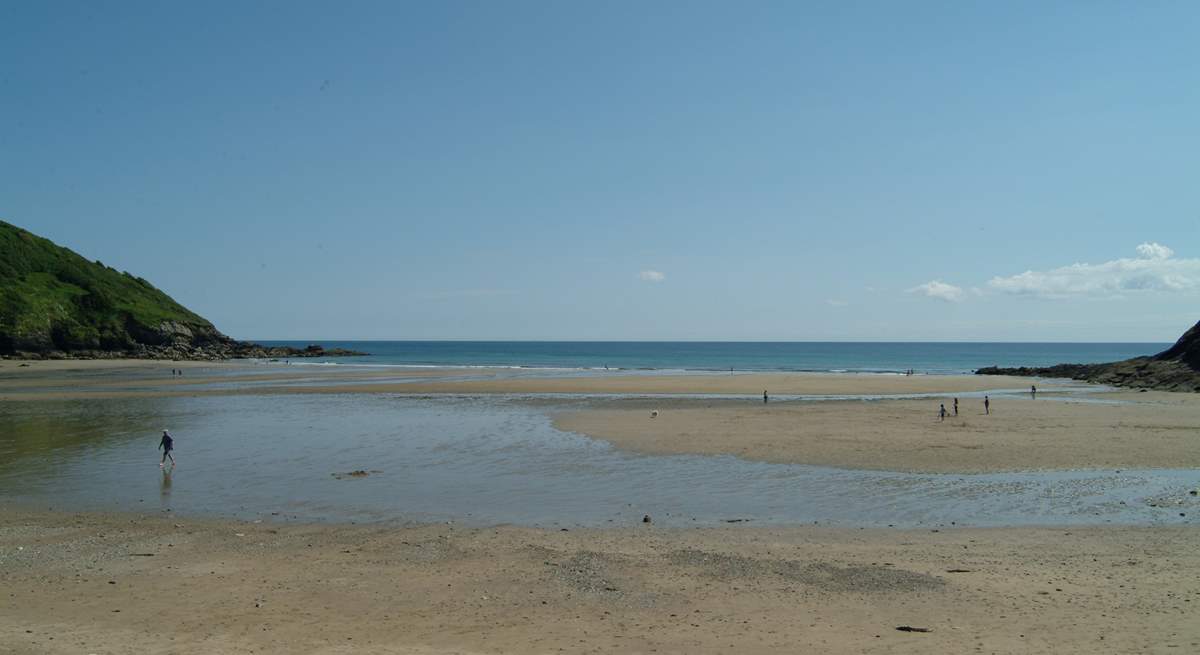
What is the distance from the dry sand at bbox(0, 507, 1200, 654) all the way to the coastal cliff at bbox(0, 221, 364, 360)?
112167 mm

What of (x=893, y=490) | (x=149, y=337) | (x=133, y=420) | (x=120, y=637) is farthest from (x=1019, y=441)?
(x=149, y=337)

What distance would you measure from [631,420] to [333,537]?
78.1ft

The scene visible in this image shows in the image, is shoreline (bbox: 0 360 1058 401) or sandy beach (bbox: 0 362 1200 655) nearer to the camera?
sandy beach (bbox: 0 362 1200 655)

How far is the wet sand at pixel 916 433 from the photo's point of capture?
25.0m

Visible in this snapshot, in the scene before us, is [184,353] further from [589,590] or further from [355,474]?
[589,590]

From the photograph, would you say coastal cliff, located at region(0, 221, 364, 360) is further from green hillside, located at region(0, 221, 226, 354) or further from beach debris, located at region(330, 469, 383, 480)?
beach debris, located at region(330, 469, 383, 480)

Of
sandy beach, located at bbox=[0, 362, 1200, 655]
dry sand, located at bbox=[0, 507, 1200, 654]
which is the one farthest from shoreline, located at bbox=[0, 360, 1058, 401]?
dry sand, located at bbox=[0, 507, 1200, 654]

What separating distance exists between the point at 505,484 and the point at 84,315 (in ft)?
403

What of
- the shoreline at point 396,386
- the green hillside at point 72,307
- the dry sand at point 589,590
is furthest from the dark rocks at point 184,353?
the dry sand at point 589,590

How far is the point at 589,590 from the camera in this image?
38.0 feet

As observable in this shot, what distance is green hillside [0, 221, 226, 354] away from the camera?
341 ft

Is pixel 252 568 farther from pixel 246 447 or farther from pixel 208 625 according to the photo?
pixel 246 447

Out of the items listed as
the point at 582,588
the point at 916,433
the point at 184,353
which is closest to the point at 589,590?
the point at 582,588

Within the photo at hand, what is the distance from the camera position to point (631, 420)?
124ft
